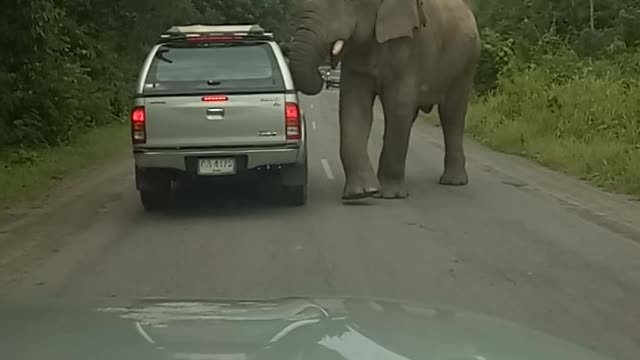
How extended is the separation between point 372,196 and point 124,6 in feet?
83.4

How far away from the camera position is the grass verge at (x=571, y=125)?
17406 mm

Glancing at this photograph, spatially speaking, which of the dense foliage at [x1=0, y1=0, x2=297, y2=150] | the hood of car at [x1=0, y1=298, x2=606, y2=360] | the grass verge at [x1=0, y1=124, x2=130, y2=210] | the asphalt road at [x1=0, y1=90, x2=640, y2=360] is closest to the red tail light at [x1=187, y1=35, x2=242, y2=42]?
the asphalt road at [x1=0, y1=90, x2=640, y2=360]

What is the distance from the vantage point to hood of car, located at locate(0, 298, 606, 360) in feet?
10.5

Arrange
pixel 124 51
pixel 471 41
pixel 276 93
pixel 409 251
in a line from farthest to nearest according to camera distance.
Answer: pixel 124 51 → pixel 471 41 → pixel 276 93 → pixel 409 251

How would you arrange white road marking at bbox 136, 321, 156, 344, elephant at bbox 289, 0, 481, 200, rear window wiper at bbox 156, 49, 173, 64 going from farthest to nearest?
elephant at bbox 289, 0, 481, 200
rear window wiper at bbox 156, 49, 173, 64
white road marking at bbox 136, 321, 156, 344

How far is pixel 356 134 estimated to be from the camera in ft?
46.3

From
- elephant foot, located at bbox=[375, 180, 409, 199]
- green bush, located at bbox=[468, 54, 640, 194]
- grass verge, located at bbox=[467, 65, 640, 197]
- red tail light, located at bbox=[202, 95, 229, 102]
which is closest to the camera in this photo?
red tail light, located at bbox=[202, 95, 229, 102]

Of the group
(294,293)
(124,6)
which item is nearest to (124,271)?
(294,293)

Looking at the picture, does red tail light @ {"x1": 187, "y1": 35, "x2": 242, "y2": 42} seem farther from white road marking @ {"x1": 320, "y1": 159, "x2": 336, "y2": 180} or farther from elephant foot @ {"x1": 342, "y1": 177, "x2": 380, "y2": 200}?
white road marking @ {"x1": 320, "y1": 159, "x2": 336, "y2": 180}

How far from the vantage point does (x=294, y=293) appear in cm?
849

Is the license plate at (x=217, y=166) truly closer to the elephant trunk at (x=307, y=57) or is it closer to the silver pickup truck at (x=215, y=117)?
the silver pickup truck at (x=215, y=117)

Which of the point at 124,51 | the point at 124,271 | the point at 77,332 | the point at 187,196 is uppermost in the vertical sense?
the point at 77,332

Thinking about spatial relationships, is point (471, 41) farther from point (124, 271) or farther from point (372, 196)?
point (124, 271)

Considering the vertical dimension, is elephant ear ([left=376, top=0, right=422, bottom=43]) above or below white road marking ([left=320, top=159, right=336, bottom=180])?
above
